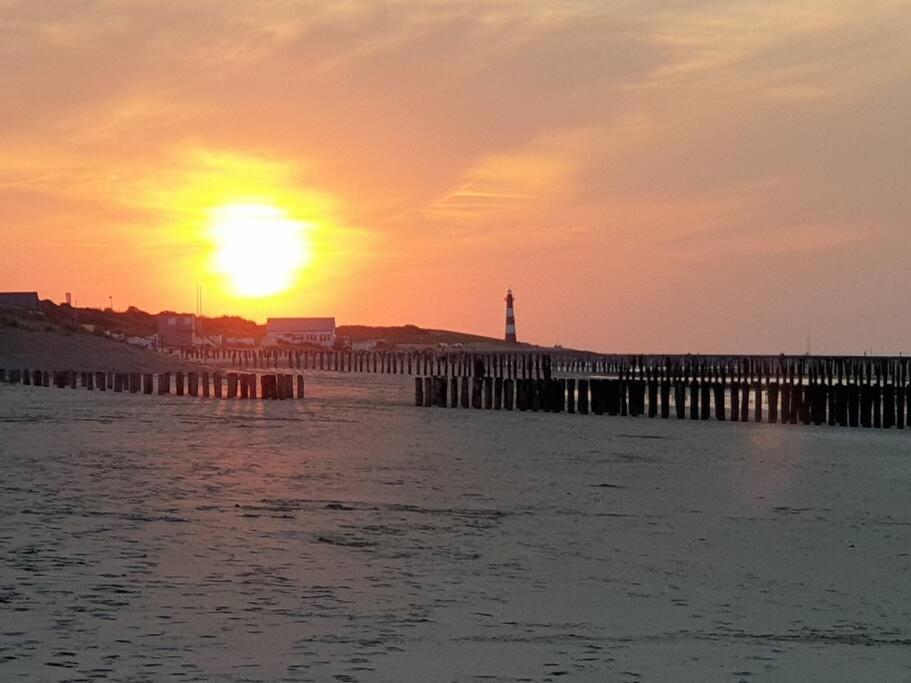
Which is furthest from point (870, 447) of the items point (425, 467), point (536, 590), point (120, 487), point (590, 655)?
point (590, 655)

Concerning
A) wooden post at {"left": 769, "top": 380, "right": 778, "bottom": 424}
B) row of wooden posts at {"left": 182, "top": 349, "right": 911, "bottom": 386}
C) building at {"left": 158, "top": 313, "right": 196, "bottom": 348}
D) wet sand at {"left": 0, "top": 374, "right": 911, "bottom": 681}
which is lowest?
wet sand at {"left": 0, "top": 374, "right": 911, "bottom": 681}

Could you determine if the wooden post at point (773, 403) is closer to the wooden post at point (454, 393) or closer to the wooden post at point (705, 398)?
the wooden post at point (705, 398)

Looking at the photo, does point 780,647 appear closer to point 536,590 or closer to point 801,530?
point 536,590

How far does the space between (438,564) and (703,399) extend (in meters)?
20.9

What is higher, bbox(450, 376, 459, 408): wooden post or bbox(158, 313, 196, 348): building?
bbox(158, 313, 196, 348): building

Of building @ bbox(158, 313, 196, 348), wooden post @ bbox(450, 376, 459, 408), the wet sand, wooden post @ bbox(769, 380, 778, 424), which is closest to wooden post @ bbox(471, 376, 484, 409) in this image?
wooden post @ bbox(450, 376, 459, 408)

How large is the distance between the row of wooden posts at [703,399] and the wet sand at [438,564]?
31.2 ft

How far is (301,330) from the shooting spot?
154000mm

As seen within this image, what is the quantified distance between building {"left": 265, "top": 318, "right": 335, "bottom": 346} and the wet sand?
13113 centimetres

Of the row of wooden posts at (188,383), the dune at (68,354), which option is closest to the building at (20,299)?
the dune at (68,354)

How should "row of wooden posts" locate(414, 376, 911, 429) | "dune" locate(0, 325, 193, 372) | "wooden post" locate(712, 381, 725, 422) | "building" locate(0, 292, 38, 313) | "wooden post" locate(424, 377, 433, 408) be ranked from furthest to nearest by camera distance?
"building" locate(0, 292, 38, 313) → "dune" locate(0, 325, 193, 372) → "wooden post" locate(424, 377, 433, 408) → "wooden post" locate(712, 381, 725, 422) → "row of wooden posts" locate(414, 376, 911, 429)

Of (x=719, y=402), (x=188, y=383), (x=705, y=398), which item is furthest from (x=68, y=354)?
(x=719, y=402)

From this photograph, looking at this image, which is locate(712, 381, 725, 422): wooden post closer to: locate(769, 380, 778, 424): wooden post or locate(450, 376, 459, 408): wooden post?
locate(769, 380, 778, 424): wooden post

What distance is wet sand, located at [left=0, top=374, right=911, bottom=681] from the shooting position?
624 centimetres
